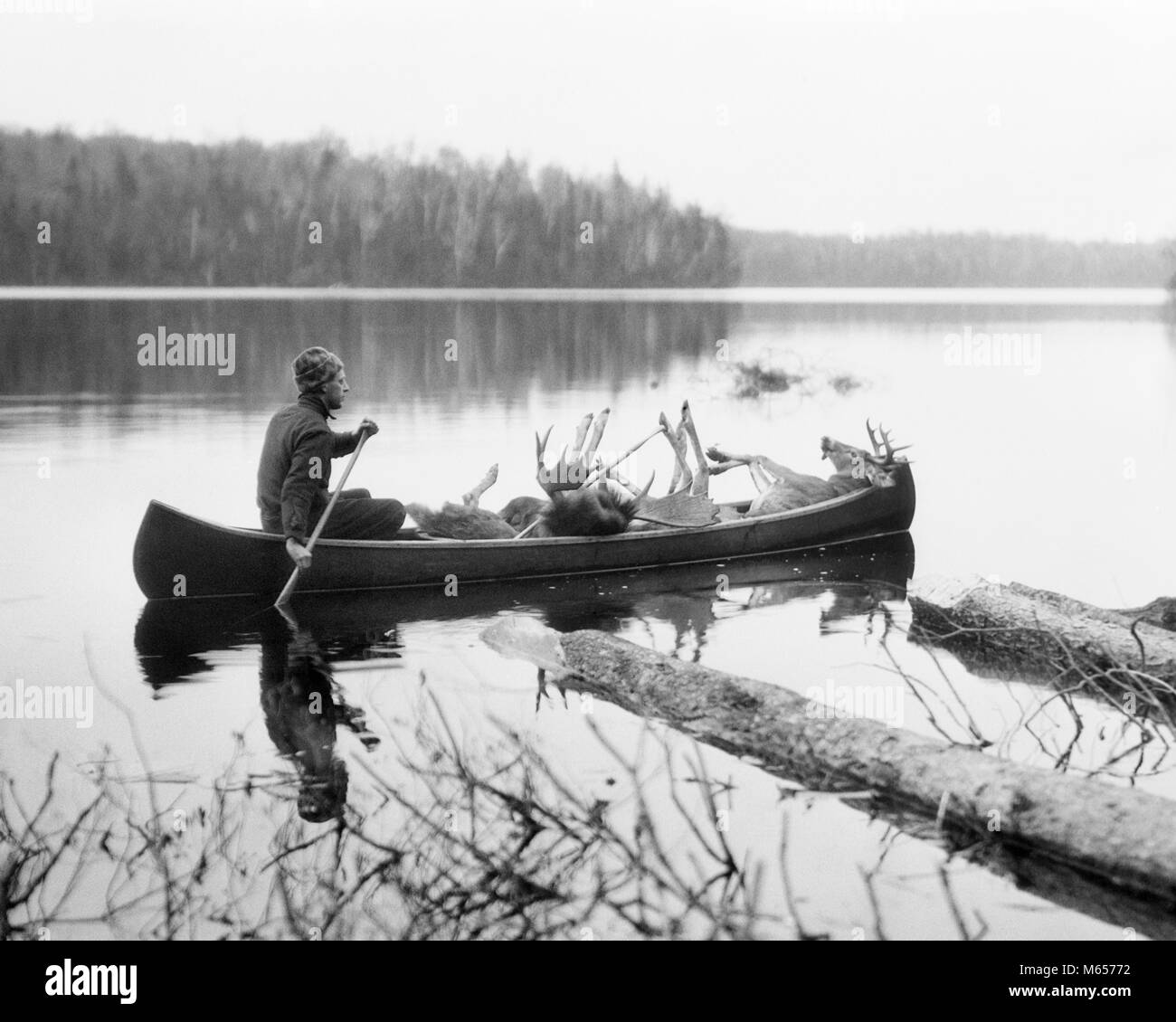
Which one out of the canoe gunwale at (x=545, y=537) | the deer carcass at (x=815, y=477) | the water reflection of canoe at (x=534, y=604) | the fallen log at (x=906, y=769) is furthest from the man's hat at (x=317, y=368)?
the deer carcass at (x=815, y=477)

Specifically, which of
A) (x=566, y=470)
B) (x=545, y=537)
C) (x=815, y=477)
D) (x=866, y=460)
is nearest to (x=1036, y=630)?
(x=545, y=537)

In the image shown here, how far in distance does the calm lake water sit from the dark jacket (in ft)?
1.99

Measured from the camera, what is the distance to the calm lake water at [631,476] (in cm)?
575

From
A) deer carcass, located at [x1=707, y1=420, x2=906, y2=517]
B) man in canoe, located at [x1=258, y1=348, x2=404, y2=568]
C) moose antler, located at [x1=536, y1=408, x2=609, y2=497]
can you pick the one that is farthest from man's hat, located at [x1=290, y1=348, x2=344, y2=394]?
deer carcass, located at [x1=707, y1=420, x2=906, y2=517]

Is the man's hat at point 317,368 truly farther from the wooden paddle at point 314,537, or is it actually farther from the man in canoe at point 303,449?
the wooden paddle at point 314,537

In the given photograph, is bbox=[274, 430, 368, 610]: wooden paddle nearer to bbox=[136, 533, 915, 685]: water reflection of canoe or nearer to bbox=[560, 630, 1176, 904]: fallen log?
bbox=[136, 533, 915, 685]: water reflection of canoe

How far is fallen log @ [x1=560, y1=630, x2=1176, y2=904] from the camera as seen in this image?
4391 millimetres

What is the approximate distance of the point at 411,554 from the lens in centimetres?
866

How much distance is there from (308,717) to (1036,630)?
3.24 m

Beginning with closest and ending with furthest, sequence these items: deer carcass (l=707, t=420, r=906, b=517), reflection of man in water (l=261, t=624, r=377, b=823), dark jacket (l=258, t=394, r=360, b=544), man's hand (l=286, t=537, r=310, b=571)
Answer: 1. reflection of man in water (l=261, t=624, r=377, b=823)
2. dark jacket (l=258, t=394, r=360, b=544)
3. man's hand (l=286, t=537, r=310, b=571)
4. deer carcass (l=707, t=420, r=906, b=517)

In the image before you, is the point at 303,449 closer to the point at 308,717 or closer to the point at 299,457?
the point at 299,457
